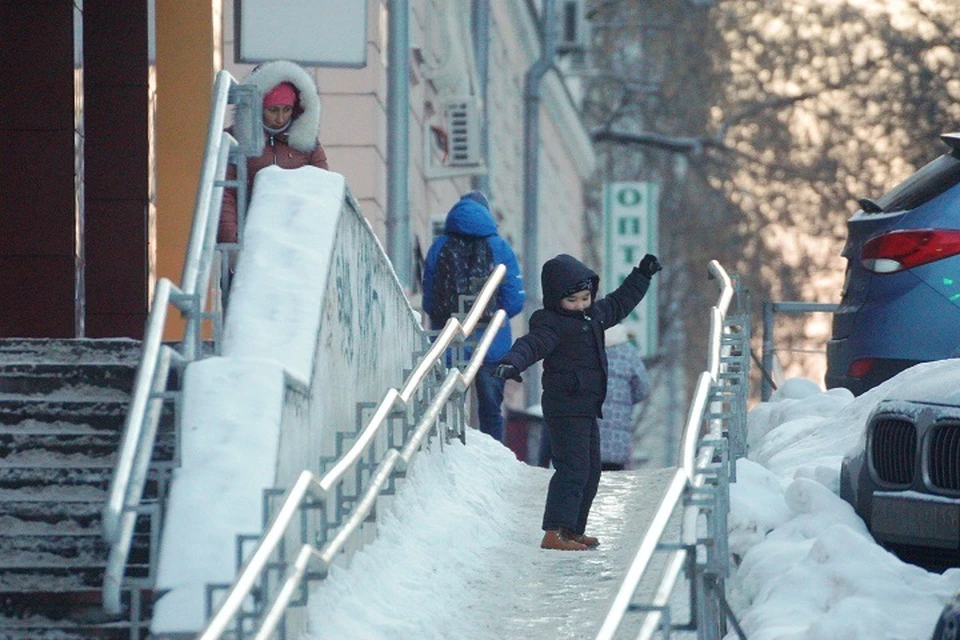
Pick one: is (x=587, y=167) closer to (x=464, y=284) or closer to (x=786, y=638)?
(x=464, y=284)

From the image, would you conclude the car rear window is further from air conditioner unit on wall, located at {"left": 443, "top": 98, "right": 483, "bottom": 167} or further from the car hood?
air conditioner unit on wall, located at {"left": 443, "top": 98, "right": 483, "bottom": 167}

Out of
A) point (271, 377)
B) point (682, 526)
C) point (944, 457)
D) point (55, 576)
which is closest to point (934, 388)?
point (944, 457)

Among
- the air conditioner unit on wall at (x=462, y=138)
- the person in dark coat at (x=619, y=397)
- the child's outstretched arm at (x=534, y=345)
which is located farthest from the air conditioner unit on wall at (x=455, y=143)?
the child's outstretched arm at (x=534, y=345)

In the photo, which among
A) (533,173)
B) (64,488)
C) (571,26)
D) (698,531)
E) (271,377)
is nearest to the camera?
(698,531)

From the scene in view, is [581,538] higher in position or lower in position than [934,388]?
lower

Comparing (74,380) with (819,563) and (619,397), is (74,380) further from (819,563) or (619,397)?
(619,397)

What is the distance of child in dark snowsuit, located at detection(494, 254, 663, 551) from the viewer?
394 inches

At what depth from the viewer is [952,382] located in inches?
322

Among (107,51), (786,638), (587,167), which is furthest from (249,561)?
(587,167)

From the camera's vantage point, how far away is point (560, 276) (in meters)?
9.99

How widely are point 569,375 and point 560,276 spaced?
439 millimetres

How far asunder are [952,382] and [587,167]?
36221 millimetres

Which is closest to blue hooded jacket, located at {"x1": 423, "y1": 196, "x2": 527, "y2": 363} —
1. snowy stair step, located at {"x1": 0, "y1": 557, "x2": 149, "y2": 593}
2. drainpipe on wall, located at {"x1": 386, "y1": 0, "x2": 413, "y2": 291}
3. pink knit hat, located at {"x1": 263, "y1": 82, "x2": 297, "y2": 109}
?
drainpipe on wall, located at {"x1": 386, "y1": 0, "x2": 413, "y2": 291}

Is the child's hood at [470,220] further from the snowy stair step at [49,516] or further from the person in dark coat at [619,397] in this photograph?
the snowy stair step at [49,516]
